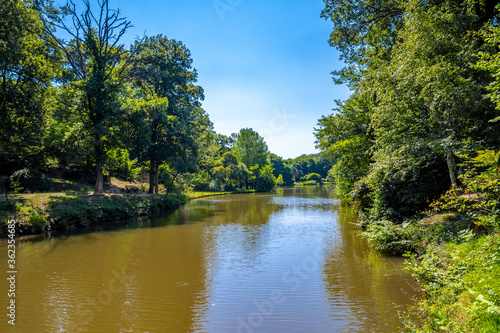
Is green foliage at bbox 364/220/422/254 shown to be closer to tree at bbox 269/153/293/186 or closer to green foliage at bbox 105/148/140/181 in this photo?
green foliage at bbox 105/148/140/181

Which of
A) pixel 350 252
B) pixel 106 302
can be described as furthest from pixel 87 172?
pixel 350 252

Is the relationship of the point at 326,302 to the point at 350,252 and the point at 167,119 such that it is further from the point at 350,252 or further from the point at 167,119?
the point at 167,119

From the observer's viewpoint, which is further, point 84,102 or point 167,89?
point 167,89

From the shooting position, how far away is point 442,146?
8.14 m

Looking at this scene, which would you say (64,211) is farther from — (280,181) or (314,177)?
(314,177)

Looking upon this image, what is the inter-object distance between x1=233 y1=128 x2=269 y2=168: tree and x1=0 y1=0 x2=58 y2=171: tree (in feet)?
167

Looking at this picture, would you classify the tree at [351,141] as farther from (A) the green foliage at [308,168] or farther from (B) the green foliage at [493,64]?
(A) the green foliage at [308,168]

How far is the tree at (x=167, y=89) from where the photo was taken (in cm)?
2270

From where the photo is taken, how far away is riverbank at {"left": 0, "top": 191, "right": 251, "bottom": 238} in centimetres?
1189

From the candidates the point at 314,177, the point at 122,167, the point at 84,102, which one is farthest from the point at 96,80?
the point at 314,177

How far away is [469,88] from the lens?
7.54 m

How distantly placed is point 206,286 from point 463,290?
509 cm

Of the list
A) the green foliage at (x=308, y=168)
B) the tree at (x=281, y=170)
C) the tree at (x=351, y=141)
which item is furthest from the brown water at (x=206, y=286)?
the green foliage at (x=308, y=168)

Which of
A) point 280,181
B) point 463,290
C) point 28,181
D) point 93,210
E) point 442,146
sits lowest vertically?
point 463,290
